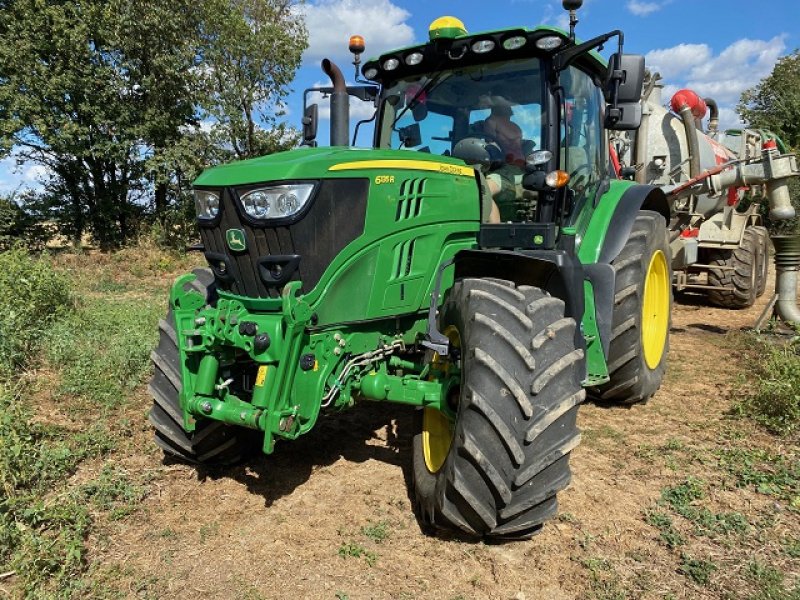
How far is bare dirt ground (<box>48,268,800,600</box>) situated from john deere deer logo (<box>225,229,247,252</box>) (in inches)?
55.4

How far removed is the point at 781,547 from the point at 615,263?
2.07 m

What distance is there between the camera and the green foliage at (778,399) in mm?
4359

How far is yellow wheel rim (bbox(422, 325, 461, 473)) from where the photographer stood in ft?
11.3

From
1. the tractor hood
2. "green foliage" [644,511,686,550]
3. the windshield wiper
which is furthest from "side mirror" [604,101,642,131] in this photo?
"green foliage" [644,511,686,550]

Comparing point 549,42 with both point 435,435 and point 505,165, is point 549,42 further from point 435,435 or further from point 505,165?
point 435,435

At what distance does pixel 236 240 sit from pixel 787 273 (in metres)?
5.95

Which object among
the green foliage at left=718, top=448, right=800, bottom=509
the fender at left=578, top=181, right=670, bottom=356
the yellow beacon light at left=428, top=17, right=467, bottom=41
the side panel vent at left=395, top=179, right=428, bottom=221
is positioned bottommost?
the green foliage at left=718, top=448, right=800, bottom=509

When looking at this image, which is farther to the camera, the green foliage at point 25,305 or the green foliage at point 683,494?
the green foliage at point 25,305

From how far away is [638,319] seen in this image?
4477 mm

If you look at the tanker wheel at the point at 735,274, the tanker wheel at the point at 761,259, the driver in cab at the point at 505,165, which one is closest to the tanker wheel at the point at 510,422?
the driver in cab at the point at 505,165

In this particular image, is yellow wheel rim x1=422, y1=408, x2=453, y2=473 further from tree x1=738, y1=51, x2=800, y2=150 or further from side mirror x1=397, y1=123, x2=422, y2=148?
tree x1=738, y1=51, x2=800, y2=150

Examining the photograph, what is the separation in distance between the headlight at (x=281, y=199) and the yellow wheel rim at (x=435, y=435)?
1.04 meters

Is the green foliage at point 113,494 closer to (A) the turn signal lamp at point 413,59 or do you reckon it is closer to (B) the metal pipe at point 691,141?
(A) the turn signal lamp at point 413,59

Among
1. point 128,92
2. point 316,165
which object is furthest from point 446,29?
point 128,92
